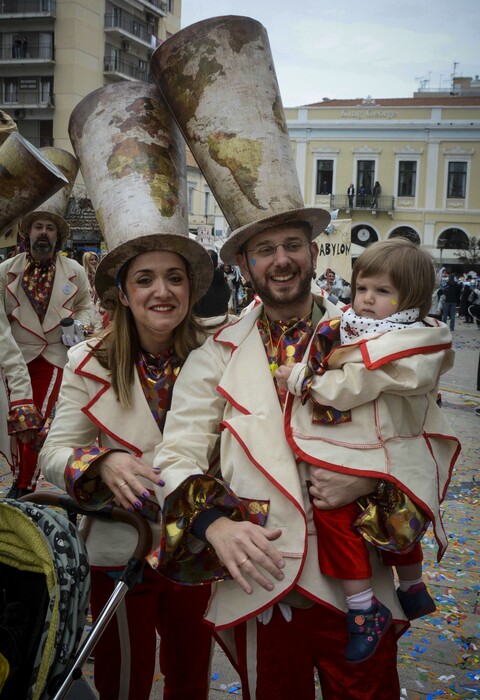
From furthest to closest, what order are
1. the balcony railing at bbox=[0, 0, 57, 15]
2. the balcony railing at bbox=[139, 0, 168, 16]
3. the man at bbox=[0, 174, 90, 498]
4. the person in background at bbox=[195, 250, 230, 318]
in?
the balcony railing at bbox=[139, 0, 168, 16] → the balcony railing at bbox=[0, 0, 57, 15] → the person in background at bbox=[195, 250, 230, 318] → the man at bbox=[0, 174, 90, 498]

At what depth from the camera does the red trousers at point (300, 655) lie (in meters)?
2.04

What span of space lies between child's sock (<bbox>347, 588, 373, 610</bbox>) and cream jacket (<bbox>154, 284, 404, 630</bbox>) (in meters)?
0.05

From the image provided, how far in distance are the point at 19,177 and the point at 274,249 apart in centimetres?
88

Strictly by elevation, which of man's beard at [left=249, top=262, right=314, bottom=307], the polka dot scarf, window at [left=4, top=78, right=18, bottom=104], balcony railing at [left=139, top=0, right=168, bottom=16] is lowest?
the polka dot scarf

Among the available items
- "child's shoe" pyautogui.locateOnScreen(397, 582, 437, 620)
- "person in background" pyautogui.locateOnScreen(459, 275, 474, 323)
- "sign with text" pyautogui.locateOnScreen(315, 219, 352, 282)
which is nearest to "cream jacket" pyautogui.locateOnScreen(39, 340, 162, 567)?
"child's shoe" pyautogui.locateOnScreen(397, 582, 437, 620)

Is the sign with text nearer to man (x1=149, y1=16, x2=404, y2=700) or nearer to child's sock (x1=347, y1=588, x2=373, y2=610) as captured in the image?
man (x1=149, y1=16, x2=404, y2=700)

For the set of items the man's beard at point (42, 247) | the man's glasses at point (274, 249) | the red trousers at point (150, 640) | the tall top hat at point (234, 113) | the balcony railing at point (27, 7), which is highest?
the balcony railing at point (27, 7)

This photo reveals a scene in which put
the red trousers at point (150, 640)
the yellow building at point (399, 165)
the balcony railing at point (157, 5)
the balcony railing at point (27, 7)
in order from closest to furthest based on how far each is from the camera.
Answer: the red trousers at point (150, 640) → the balcony railing at point (27, 7) → the yellow building at point (399, 165) → the balcony railing at point (157, 5)

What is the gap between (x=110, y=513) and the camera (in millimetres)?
2305

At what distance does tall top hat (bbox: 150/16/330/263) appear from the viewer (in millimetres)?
2264

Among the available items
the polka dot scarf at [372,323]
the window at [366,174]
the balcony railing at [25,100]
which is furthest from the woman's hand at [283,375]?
the window at [366,174]

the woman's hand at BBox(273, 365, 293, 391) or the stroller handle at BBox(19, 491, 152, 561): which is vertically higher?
the woman's hand at BBox(273, 365, 293, 391)

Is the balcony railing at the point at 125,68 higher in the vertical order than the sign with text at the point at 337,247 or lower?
higher

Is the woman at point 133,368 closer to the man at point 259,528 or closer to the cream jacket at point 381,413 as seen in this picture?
the man at point 259,528
